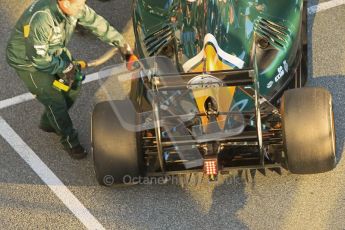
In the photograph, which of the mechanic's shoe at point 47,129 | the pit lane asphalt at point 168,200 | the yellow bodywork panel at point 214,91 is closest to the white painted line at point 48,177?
the pit lane asphalt at point 168,200

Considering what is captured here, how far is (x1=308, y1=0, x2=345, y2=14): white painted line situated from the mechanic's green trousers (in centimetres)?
297

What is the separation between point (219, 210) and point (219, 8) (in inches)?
62.6

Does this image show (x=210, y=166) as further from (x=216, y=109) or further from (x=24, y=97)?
(x=24, y=97)

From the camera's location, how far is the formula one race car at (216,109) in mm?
6109

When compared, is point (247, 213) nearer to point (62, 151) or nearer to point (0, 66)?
point (62, 151)

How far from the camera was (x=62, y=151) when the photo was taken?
286 inches

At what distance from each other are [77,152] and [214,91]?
145 centimetres

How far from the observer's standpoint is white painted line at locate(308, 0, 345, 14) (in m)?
8.73

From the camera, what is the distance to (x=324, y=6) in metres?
8.77

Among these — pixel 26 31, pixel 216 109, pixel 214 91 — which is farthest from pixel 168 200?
pixel 26 31

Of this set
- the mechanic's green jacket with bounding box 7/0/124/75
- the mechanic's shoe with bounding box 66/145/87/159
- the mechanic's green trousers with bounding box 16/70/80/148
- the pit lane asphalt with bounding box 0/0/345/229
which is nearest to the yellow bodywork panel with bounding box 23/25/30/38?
the mechanic's green jacket with bounding box 7/0/124/75

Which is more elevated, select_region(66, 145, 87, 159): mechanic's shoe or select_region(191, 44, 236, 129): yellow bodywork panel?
select_region(191, 44, 236, 129): yellow bodywork panel

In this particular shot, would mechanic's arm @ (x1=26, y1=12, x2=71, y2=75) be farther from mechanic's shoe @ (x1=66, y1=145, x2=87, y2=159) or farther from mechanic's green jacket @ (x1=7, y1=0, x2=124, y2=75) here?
mechanic's shoe @ (x1=66, y1=145, x2=87, y2=159)

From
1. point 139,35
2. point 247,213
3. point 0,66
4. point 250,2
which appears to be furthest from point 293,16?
point 0,66
